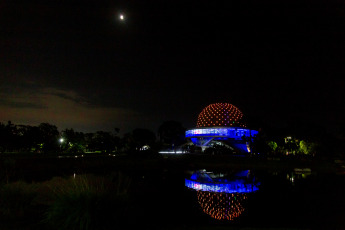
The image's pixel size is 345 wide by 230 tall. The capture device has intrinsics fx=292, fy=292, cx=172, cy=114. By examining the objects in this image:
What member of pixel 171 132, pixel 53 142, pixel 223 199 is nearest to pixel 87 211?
pixel 223 199

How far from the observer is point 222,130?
93.4 m

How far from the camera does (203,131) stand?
95.8m

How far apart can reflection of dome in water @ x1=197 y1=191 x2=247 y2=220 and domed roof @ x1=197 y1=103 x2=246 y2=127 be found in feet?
264

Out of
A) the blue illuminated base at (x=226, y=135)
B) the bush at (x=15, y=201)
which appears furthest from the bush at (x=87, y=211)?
the blue illuminated base at (x=226, y=135)

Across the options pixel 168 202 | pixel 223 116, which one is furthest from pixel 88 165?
pixel 223 116

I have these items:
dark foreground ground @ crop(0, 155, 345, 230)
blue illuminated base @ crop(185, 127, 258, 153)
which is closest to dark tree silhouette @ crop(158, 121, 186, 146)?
blue illuminated base @ crop(185, 127, 258, 153)

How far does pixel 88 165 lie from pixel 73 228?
24284mm

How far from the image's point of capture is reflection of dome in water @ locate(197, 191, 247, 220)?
11.6 m

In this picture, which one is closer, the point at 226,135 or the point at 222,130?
the point at 226,135

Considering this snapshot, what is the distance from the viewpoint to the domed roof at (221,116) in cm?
10016

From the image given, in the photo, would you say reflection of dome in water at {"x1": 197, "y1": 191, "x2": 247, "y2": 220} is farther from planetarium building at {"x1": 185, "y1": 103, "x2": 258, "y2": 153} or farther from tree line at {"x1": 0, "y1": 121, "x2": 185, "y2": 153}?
planetarium building at {"x1": 185, "y1": 103, "x2": 258, "y2": 153}

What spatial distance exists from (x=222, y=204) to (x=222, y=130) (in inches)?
3187

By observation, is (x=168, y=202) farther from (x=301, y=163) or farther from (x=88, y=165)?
(x=301, y=163)

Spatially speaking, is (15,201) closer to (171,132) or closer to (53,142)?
(53,142)
